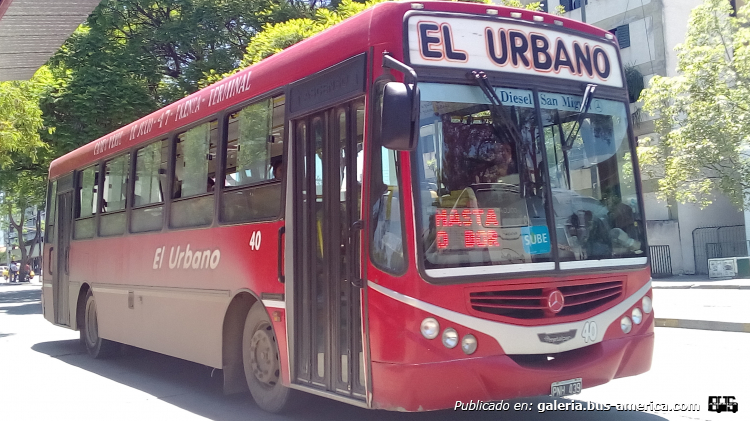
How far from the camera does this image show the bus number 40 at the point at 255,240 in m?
6.61

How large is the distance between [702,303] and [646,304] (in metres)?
11.5

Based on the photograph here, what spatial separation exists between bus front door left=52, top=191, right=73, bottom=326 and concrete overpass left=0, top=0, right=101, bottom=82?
2229mm

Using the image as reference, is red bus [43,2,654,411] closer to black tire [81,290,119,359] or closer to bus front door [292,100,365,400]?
bus front door [292,100,365,400]

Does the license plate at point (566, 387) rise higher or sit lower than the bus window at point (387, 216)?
lower

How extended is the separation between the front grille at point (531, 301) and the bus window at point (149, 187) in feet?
15.5

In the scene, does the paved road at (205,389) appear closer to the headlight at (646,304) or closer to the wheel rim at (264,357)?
the wheel rim at (264,357)

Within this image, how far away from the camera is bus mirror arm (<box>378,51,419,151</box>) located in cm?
469

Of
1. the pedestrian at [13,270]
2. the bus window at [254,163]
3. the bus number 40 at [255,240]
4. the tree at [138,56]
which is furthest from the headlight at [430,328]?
the pedestrian at [13,270]

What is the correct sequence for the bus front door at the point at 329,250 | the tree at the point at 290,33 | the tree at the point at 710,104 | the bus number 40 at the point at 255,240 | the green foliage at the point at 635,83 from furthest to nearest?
the green foliage at the point at 635,83 < the tree at the point at 710,104 < the tree at the point at 290,33 < the bus number 40 at the point at 255,240 < the bus front door at the point at 329,250

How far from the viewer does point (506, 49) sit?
5.46 meters

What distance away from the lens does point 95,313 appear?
35.7 feet

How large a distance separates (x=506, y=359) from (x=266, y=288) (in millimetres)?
2323

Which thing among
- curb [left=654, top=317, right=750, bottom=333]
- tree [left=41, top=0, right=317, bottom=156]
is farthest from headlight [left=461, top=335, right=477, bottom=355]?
tree [left=41, top=0, right=317, bottom=156]

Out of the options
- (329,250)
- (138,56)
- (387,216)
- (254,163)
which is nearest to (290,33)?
(138,56)
